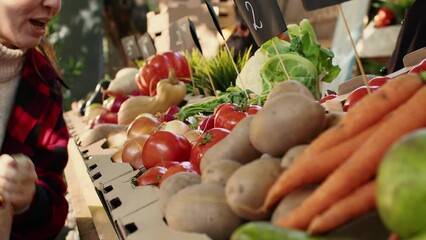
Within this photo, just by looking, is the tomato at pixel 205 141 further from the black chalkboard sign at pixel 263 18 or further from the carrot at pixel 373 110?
the carrot at pixel 373 110

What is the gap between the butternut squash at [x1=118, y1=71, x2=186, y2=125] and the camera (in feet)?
9.12

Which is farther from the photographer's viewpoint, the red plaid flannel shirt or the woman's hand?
the red plaid flannel shirt

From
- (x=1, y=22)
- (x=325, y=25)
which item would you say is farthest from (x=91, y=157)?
(x=325, y=25)

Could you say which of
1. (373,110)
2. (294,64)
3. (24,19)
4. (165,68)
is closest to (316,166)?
(373,110)

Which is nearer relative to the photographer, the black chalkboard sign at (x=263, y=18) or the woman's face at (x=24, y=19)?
the black chalkboard sign at (x=263, y=18)

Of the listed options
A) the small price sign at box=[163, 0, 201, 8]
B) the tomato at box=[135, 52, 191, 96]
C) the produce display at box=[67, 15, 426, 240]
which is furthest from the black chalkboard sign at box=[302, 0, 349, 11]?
the small price sign at box=[163, 0, 201, 8]

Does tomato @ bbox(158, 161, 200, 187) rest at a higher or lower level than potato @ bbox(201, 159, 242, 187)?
lower

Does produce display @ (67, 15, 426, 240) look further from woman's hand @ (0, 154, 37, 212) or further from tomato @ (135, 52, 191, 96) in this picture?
tomato @ (135, 52, 191, 96)

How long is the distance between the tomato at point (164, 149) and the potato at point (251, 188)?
0.75 m

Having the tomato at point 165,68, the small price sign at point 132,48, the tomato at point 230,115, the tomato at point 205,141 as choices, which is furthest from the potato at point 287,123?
the small price sign at point 132,48

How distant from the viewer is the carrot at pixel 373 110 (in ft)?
2.38

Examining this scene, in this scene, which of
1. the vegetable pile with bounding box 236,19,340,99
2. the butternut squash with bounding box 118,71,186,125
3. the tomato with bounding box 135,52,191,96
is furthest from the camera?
the tomato with bounding box 135,52,191,96

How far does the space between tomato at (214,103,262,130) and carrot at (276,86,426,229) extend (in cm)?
84

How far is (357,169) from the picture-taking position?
652 millimetres
